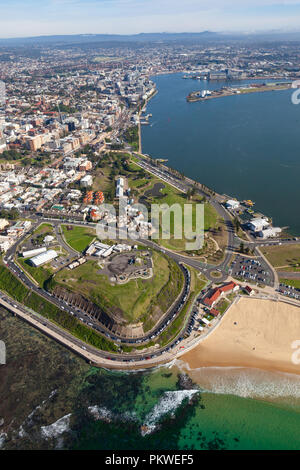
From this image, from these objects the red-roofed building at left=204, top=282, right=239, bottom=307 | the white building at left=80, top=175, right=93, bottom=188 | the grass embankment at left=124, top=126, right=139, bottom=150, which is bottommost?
the red-roofed building at left=204, top=282, right=239, bottom=307

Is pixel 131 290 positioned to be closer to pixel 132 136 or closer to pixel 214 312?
pixel 214 312

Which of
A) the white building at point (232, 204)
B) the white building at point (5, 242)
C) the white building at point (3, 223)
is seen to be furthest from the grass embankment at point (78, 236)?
the white building at point (232, 204)

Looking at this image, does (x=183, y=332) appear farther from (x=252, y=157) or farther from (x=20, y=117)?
(x=20, y=117)

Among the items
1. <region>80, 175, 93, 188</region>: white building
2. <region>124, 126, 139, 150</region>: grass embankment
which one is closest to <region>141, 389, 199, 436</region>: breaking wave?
<region>80, 175, 93, 188</region>: white building

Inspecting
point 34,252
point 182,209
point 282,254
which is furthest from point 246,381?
point 182,209

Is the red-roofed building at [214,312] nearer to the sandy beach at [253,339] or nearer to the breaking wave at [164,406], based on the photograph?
the sandy beach at [253,339]

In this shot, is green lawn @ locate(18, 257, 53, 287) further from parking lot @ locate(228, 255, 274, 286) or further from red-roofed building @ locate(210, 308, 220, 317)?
parking lot @ locate(228, 255, 274, 286)
